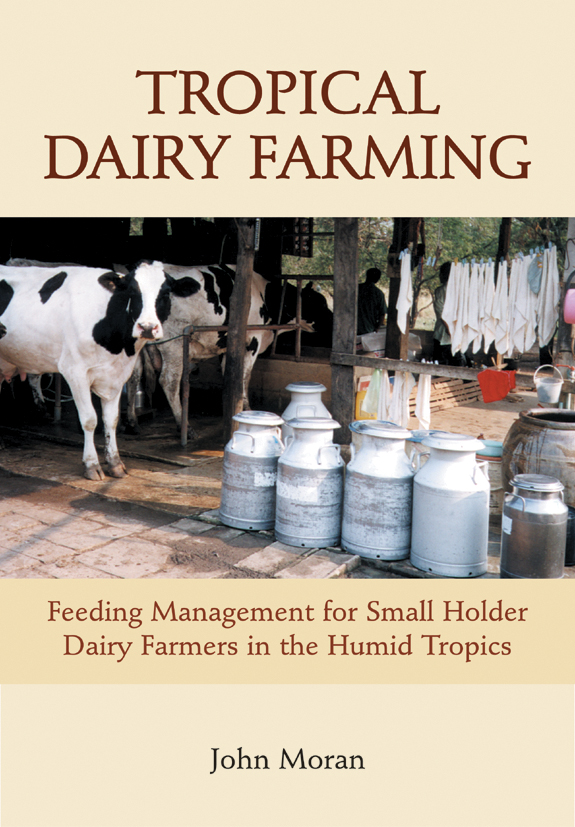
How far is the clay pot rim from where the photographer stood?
4863 mm

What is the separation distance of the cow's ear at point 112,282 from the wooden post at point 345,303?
1909 millimetres

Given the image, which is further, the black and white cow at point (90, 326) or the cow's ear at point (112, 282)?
the cow's ear at point (112, 282)

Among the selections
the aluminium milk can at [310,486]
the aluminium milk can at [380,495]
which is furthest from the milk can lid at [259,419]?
the aluminium milk can at [380,495]

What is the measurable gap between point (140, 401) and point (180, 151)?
5.40 metres

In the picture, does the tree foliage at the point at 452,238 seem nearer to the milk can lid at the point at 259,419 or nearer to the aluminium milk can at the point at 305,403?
the aluminium milk can at the point at 305,403

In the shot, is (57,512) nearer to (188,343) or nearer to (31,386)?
(188,343)

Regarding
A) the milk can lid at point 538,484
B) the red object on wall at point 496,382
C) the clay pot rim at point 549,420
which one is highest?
the red object on wall at point 496,382

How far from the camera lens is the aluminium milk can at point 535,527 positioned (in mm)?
4219

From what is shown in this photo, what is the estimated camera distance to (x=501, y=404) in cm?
1097

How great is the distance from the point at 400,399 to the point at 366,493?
2170 millimetres

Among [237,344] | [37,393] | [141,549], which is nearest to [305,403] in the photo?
[237,344]

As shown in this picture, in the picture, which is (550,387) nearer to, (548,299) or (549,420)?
(549,420)

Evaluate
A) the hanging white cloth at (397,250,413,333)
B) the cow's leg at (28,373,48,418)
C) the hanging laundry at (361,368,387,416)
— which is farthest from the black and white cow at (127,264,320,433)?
the hanging white cloth at (397,250,413,333)

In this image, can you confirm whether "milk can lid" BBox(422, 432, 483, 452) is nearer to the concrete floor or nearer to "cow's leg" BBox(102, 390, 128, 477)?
the concrete floor
